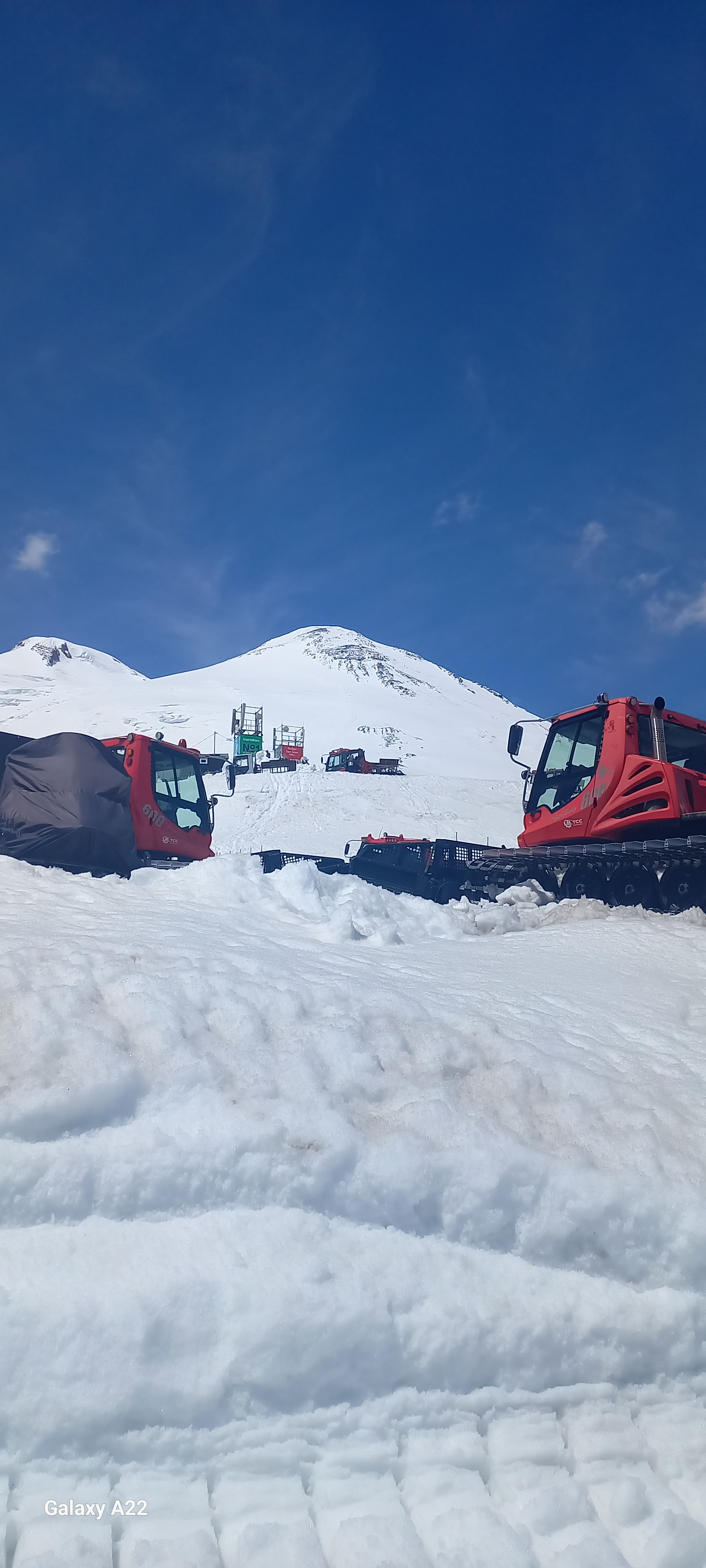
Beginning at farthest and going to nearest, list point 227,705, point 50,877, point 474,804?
point 227,705 < point 474,804 < point 50,877

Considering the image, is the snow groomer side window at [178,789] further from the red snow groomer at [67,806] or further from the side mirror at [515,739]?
the side mirror at [515,739]

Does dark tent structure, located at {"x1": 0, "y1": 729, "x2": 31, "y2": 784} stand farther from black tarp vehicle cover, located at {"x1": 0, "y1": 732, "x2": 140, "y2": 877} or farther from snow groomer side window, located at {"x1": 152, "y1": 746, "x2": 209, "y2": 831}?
snow groomer side window, located at {"x1": 152, "y1": 746, "x2": 209, "y2": 831}

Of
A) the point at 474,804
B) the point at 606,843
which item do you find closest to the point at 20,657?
the point at 474,804

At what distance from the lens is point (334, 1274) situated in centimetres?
208

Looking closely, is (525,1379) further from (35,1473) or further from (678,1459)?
(35,1473)

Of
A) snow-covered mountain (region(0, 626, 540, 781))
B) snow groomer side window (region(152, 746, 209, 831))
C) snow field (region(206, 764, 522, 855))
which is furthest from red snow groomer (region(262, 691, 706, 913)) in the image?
snow-covered mountain (region(0, 626, 540, 781))

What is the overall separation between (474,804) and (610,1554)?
3353 cm

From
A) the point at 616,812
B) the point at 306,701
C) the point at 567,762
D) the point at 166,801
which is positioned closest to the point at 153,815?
the point at 166,801

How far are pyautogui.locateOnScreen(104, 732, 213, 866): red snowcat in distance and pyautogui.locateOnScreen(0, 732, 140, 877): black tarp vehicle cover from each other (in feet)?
3.71

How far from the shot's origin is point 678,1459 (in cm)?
196

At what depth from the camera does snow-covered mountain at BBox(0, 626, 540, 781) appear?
80.4 meters

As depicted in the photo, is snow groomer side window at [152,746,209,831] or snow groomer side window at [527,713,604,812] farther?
snow groomer side window at [152,746,209,831]

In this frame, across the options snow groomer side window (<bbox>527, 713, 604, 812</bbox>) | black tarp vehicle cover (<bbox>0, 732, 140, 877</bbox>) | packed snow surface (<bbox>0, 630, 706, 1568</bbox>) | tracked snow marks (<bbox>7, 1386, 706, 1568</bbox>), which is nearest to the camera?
tracked snow marks (<bbox>7, 1386, 706, 1568</bbox>)

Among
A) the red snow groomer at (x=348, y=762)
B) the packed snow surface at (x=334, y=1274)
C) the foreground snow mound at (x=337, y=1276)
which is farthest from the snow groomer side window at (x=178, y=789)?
the red snow groomer at (x=348, y=762)
